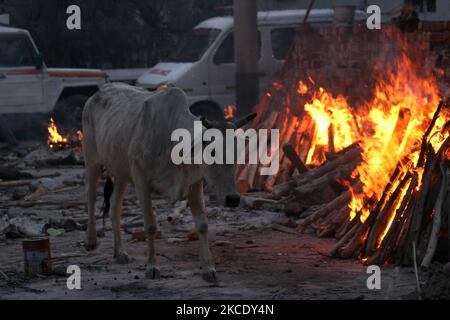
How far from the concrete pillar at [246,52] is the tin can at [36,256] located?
425 inches

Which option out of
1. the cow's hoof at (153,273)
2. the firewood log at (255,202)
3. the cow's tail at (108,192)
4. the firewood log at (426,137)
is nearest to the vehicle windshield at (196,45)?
the firewood log at (255,202)

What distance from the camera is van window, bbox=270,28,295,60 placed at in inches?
873

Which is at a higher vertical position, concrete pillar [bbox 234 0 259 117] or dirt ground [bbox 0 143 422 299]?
concrete pillar [bbox 234 0 259 117]

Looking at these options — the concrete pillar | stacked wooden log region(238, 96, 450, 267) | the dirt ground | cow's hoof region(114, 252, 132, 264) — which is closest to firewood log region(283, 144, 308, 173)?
the dirt ground

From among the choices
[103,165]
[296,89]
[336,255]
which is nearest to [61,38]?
[296,89]

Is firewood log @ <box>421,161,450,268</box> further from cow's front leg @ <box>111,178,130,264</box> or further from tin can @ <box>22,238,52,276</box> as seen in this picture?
tin can @ <box>22,238,52,276</box>

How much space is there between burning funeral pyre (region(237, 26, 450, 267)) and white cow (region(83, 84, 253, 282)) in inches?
67.3

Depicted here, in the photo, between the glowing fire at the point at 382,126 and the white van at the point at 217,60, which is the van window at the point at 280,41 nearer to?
the white van at the point at 217,60

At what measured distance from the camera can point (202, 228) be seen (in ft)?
34.1

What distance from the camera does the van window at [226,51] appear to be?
72.2 ft

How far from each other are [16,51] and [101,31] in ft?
17.7

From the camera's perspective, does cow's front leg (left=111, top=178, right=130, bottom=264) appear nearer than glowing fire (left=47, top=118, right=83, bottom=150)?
Yes

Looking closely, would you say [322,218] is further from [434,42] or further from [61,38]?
[61,38]
